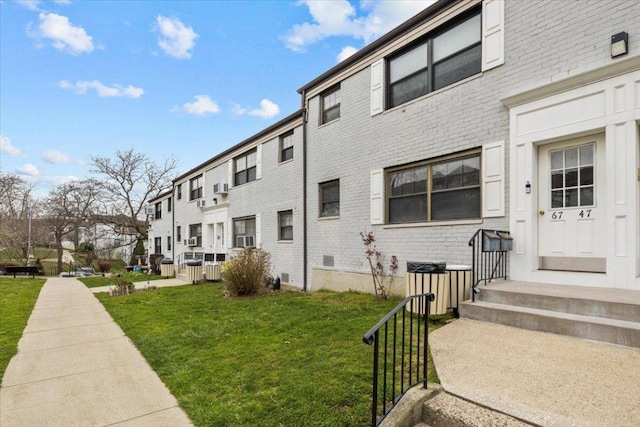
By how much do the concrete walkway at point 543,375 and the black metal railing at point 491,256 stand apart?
1.36m

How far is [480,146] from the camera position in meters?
6.35

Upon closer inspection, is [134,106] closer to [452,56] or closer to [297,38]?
[297,38]

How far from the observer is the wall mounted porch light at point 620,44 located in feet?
15.5

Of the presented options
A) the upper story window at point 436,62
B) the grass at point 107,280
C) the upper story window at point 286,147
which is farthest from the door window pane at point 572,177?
the grass at point 107,280

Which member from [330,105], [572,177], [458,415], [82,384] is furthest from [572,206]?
[82,384]

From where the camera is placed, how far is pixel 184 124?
21.2 meters

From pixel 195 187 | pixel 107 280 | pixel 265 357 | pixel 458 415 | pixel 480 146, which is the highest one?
pixel 195 187

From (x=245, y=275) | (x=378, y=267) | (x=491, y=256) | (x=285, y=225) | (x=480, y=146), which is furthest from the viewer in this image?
(x=285, y=225)

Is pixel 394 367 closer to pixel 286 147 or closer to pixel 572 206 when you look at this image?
pixel 572 206

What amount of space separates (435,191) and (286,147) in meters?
6.59

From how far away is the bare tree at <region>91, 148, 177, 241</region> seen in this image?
28.7m

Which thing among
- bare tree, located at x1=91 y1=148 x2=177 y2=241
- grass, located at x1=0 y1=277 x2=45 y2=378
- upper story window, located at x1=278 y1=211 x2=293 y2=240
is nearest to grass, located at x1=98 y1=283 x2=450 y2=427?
grass, located at x1=0 y1=277 x2=45 y2=378

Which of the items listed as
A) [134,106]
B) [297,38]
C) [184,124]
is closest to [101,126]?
[134,106]

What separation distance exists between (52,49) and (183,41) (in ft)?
15.3
